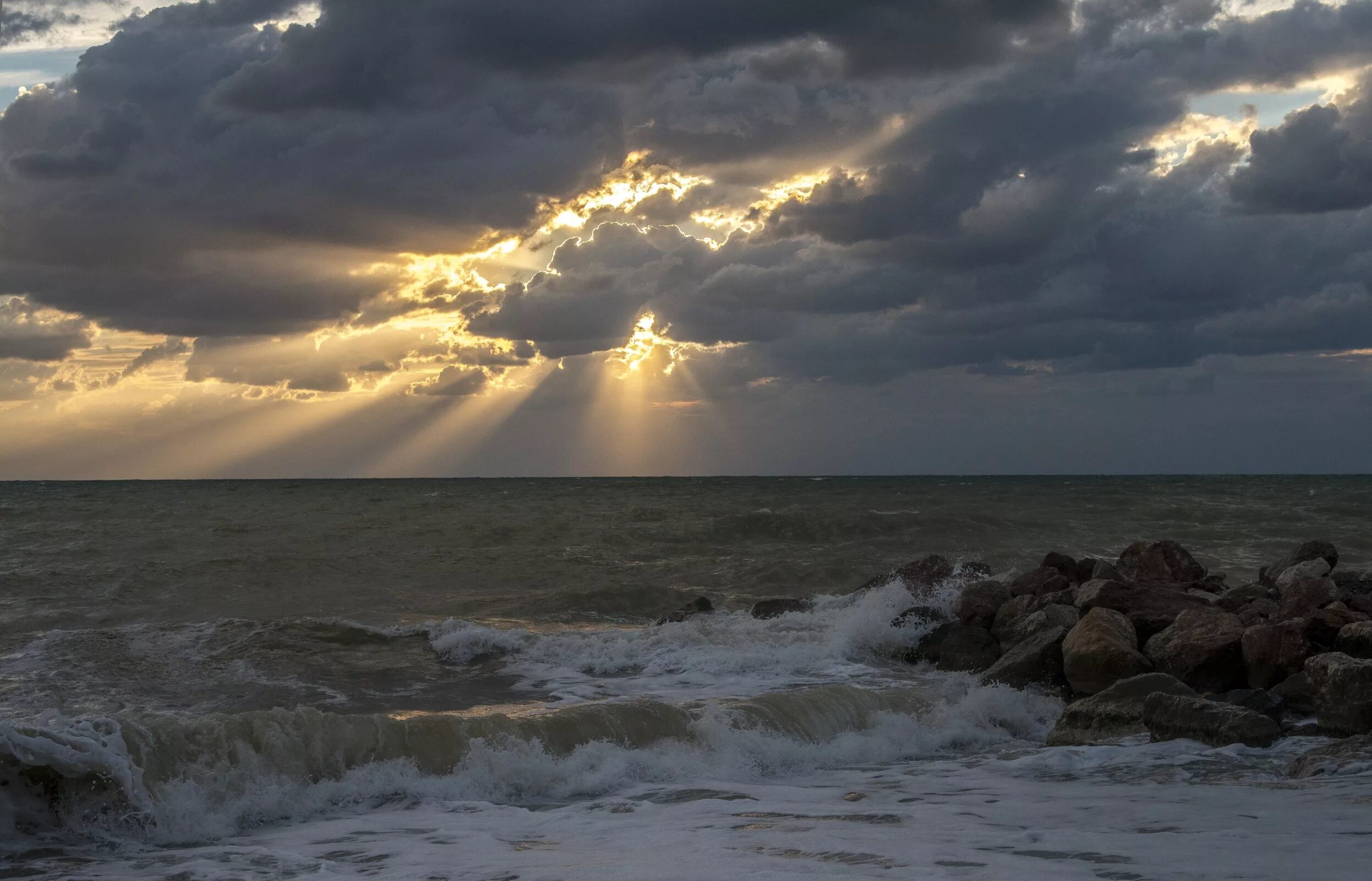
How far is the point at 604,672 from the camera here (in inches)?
494

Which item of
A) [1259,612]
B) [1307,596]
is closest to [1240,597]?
[1259,612]

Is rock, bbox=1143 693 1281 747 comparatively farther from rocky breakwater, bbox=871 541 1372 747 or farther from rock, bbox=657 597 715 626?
rock, bbox=657 597 715 626

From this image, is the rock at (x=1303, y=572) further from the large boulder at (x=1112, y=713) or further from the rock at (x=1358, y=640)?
the large boulder at (x=1112, y=713)

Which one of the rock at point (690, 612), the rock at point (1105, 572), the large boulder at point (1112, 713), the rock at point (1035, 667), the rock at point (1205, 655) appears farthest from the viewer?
the rock at point (690, 612)

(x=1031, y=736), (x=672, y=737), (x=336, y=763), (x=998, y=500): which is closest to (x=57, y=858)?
(x=336, y=763)

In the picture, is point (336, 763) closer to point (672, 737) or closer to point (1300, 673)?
point (672, 737)

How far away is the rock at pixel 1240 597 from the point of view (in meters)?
12.7

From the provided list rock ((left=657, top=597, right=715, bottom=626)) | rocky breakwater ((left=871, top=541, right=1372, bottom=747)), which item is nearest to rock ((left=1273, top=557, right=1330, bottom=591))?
rocky breakwater ((left=871, top=541, right=1372, bottom=747))

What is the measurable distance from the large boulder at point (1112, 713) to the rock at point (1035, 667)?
1.48 metres

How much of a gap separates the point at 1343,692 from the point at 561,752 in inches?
251

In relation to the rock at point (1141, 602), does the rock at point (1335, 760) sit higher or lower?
lower

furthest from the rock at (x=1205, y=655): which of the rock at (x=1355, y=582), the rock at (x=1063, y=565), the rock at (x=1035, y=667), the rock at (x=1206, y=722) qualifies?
the rock at (x=1063, y=565)

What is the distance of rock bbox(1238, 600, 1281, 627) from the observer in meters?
11.3

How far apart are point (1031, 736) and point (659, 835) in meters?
4.44
